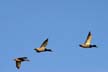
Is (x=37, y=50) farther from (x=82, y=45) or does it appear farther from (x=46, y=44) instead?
(x=82, y=45)

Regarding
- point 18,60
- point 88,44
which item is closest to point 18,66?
point 18,60

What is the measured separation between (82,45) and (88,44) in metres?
2.36

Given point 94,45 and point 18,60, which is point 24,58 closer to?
point 18,60

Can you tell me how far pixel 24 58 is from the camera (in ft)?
350

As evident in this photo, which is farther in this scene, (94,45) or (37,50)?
(94,45)

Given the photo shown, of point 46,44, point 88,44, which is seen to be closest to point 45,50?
point 46,44

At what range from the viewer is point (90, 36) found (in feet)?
355

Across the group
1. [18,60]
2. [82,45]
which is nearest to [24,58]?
[18,60]

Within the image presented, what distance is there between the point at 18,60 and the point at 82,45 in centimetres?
1385

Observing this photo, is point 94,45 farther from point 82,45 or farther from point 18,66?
point 18,66

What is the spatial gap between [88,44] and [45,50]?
948 centimetres

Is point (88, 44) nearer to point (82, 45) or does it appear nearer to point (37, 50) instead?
point (82, 45)

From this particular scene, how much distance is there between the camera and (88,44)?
107625mm

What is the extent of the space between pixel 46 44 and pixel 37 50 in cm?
213
